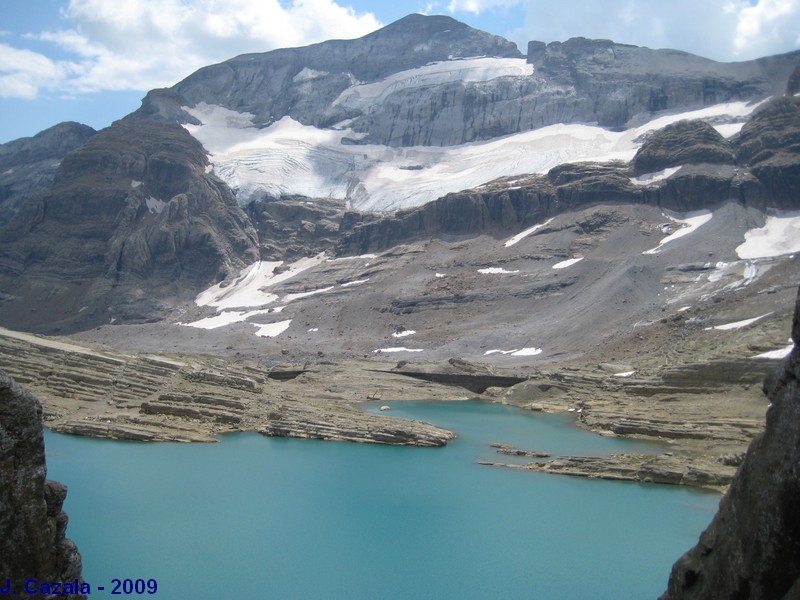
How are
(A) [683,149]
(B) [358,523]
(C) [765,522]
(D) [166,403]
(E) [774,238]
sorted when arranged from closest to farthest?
(C) [765,522] → (B) [358,523] → (D) [166,403] → (E) [774,238] → (A) [683,149]

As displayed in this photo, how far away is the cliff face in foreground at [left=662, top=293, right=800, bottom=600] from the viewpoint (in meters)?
10.1

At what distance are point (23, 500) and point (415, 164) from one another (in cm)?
18503

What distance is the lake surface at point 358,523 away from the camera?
25.1 m

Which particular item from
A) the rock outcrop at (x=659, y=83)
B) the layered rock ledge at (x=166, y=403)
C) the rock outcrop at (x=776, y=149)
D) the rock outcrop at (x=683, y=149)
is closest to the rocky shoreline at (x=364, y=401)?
the layered rock ledge at (x=166, y=403)

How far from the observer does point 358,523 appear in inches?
1243

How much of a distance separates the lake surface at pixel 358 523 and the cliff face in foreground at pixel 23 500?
12156 millimetres

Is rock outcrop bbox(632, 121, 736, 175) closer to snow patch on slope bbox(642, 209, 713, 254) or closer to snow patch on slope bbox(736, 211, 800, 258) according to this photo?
snow patch on slope bbox(642, 209, 713, 254)

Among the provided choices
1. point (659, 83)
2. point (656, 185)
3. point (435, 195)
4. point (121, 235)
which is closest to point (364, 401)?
point (656, 185)

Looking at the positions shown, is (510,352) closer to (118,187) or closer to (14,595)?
(14,595)

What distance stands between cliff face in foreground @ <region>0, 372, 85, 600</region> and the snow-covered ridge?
501 ft

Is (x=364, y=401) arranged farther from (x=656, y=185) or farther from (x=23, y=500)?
(x=656, y=185)

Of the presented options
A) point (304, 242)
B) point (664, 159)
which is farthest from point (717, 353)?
point (304, 242)

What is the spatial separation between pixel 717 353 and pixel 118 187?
5218 inches

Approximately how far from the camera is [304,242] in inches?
6521
